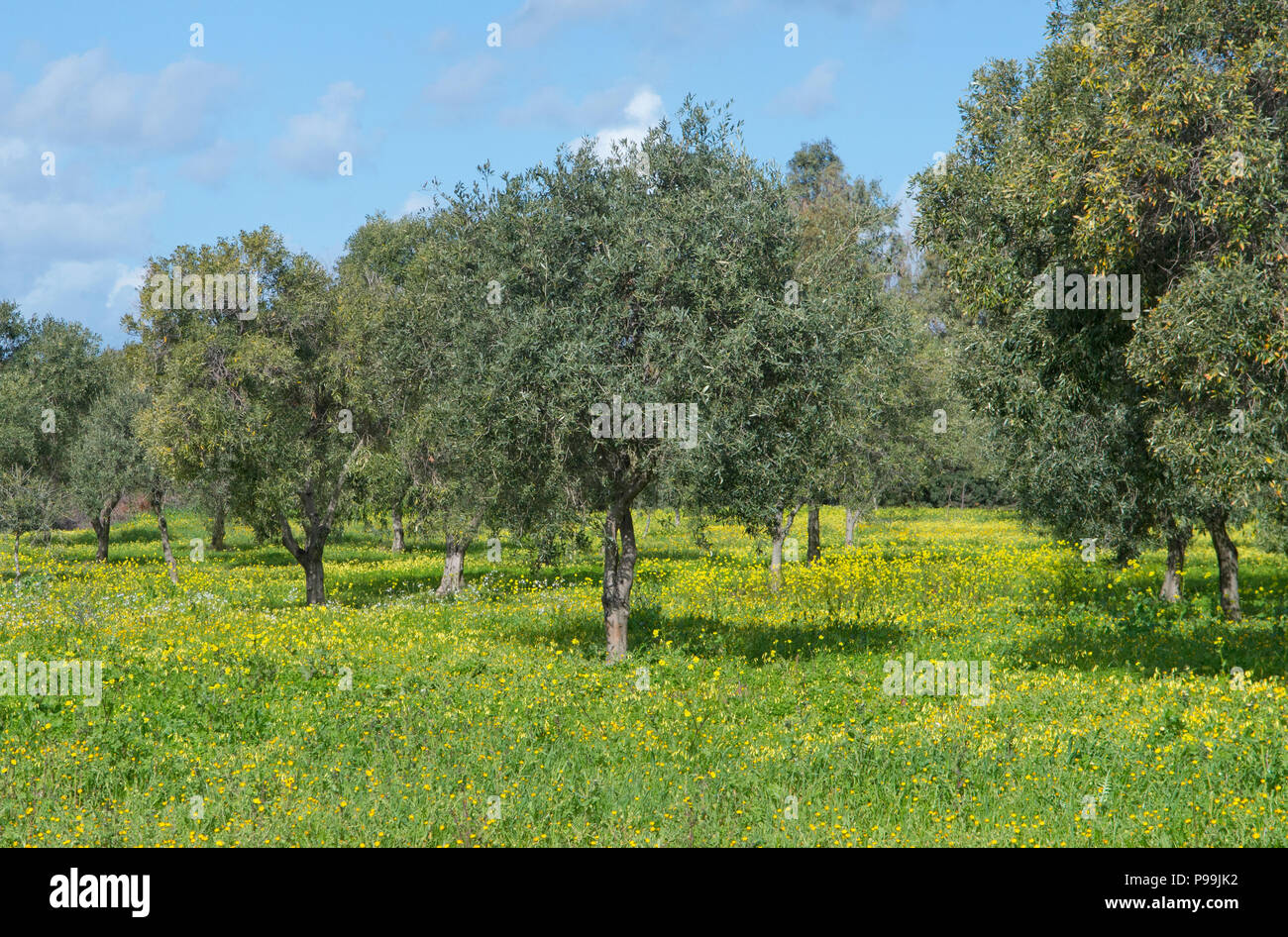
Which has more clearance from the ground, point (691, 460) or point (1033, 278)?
point (1033, 278)

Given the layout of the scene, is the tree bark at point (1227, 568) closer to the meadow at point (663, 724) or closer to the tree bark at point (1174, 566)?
the meadow at point (663, 724)

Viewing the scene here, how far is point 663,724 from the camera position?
48.6ft

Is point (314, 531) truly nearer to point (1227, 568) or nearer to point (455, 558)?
point (455, 558)

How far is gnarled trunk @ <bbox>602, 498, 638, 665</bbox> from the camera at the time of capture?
1975 centimetres

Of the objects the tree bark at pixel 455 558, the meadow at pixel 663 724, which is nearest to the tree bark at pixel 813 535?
the meadow at pixel 663 724

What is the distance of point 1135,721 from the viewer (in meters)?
13.9

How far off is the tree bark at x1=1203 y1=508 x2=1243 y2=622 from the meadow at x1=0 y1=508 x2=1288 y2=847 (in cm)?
87

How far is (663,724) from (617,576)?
→ 227 inches

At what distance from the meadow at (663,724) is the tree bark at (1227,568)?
87 cm

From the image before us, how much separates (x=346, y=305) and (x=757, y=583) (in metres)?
14.5

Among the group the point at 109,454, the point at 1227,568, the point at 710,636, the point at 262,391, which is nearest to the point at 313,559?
the point at 262,391

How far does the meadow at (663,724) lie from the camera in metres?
10.6
